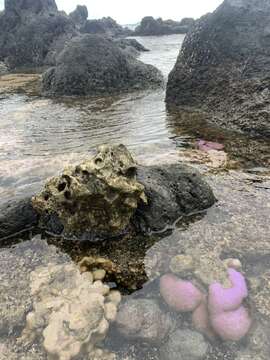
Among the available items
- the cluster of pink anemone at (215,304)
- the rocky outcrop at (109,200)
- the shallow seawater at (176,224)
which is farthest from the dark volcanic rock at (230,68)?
the cluster of pink anemone at (215,304)

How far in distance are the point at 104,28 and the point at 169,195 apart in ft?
209

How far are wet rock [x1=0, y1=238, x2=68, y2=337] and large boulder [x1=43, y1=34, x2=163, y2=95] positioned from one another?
9.95m

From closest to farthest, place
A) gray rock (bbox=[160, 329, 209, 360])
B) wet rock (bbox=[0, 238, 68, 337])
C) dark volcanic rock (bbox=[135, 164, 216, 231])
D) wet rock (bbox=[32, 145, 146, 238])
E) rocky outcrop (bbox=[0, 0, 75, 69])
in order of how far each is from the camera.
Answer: gray rock (bbox=[160, 329, 209, 360]) < wet rock (bbox=[0, 238, 68, 337]) < wet rock (bbox=[32, 145, 146, 238]) < dark volcanic rock (bbox=[135, 164, 216, 231]) < rocky outcrop (bbox=[0, 0, 75, 69])

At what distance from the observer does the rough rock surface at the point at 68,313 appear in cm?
316

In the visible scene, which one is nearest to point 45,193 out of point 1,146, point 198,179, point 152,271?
point 152,271

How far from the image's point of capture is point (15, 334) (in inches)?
132

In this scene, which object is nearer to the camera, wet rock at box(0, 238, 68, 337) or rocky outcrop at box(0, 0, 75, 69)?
wet rock at box(0, 238, 68, 337)

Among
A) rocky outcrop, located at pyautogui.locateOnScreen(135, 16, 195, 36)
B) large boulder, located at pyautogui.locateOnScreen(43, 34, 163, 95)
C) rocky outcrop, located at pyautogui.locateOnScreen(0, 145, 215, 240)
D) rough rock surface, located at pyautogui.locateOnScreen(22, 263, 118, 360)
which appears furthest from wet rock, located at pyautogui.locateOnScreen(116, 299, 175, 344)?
rocky outcrop, located at pyautogui.locateOnScreen(135, 16, 195, 36)

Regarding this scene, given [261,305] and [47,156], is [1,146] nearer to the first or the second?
[47,156]

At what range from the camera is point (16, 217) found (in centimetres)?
472

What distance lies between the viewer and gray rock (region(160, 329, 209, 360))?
A: 3121 mm

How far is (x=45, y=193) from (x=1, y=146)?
3780mm

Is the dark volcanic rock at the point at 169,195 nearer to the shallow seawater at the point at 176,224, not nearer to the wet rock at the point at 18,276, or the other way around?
the shallow seawater at the point at 176,224

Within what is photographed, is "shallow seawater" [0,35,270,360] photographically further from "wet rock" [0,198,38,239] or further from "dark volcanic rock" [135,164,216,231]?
"wet rock" [0,198,38,239]
